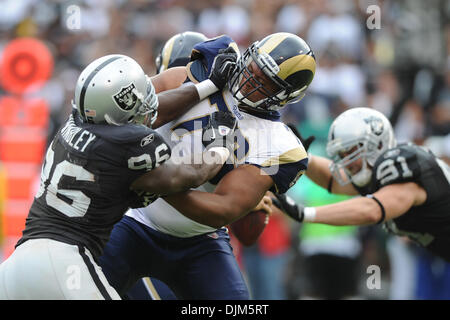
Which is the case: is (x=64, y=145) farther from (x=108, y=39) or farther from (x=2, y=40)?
(x=2, y=40)

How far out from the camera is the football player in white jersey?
12.8ft

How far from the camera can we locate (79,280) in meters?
3.43

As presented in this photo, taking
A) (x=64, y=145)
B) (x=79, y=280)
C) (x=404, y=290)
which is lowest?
(x=404, y=290)

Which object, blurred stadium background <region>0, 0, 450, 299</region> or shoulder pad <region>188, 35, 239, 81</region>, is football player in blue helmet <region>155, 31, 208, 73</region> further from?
blurred stadium background <region>0, 0, 450, 299</region>

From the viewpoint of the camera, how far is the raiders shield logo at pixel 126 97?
3.53m

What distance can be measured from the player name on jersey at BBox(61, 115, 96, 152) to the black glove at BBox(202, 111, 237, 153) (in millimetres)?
758

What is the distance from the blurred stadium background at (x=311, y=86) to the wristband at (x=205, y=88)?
2618 millimetres

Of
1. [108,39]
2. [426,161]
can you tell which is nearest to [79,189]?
[426,161]

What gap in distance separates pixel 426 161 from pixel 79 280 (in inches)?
101

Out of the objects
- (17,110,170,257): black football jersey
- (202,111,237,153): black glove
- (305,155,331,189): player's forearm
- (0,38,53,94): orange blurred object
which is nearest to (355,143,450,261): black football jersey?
(305,155,331,189): player's forearm

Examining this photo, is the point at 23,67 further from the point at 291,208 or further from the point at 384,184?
the point at 384,184

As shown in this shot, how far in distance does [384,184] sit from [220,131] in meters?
1.43

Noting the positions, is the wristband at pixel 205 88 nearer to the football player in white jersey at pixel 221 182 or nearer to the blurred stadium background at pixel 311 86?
the football player in white jersey at pixel 221 182
